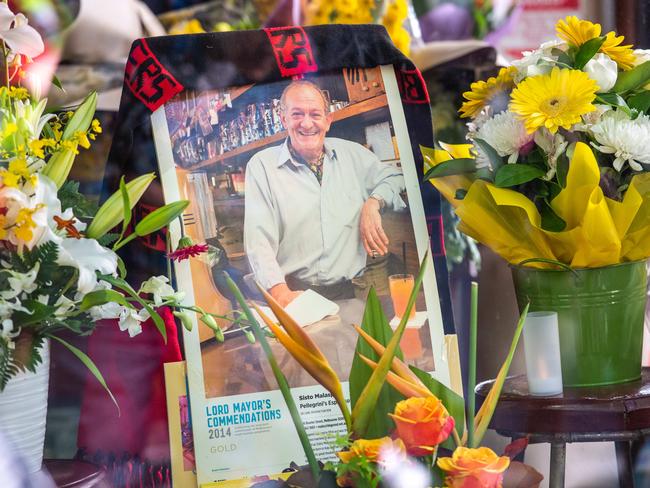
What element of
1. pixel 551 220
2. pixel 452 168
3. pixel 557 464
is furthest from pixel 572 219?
pixel 557 464

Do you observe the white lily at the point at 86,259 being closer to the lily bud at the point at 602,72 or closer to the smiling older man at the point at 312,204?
the smiling older man at the point at 312,204

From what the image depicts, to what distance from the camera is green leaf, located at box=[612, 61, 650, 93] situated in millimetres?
860

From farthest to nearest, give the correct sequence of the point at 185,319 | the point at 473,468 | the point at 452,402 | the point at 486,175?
1. the point at 486,175
2. the point at 185,319
3. the point at 452,402
4. the point at 473,468

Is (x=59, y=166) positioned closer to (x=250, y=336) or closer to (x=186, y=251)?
(x=186, y=251)

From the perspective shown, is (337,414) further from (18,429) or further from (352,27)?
(352,27)

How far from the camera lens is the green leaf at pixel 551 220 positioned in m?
0.85

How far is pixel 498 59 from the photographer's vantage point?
1.32 meters

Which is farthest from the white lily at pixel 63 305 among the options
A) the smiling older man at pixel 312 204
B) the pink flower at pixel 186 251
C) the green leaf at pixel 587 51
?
the green leaf at pixel 587 51

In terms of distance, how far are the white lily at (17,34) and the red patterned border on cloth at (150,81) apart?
0.41ft

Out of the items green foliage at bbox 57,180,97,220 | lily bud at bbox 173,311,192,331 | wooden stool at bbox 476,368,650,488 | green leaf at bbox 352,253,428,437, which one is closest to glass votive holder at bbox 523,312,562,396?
wooden stool at bbox 476,368,650,488

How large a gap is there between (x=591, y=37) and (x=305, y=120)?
29 centimetres

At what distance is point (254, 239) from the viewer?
0.87m

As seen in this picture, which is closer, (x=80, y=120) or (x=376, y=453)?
(x=376, y=453)

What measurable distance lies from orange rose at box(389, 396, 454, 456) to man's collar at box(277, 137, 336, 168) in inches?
14.4
